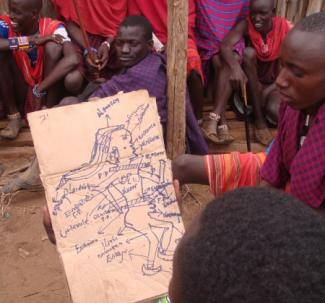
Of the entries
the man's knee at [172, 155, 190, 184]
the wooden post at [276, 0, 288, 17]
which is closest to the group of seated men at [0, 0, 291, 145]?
the wooden post at [276, 0, 288, 17]

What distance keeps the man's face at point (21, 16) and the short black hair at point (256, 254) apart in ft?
9.96

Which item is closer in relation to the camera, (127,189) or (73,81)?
(127,189)

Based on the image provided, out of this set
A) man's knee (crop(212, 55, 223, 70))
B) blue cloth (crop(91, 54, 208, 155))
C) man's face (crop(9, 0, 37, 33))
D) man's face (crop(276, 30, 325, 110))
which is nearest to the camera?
man's face (crop(276, 30, 325, 110))

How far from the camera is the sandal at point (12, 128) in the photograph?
140 inches

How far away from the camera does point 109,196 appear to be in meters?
1.56

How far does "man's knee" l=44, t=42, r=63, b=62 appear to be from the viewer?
11.4ft

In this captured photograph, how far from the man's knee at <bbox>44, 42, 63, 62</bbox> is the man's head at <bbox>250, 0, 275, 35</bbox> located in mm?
1649

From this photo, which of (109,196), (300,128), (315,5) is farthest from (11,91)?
(315,5)

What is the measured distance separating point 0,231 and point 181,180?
1468mm

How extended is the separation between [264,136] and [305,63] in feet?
7.07

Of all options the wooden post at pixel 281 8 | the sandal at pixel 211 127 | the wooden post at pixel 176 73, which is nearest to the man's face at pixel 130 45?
the wooden post at pixel 176 73

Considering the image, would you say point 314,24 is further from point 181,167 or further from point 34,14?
point 34,14

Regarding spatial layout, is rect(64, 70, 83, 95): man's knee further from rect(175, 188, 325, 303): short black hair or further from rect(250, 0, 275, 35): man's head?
rect(175, 188, 325, 303): short black hair

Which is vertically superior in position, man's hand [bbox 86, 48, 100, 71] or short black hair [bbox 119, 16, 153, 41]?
short black hair [bbox 119, 16, 153, 41]
